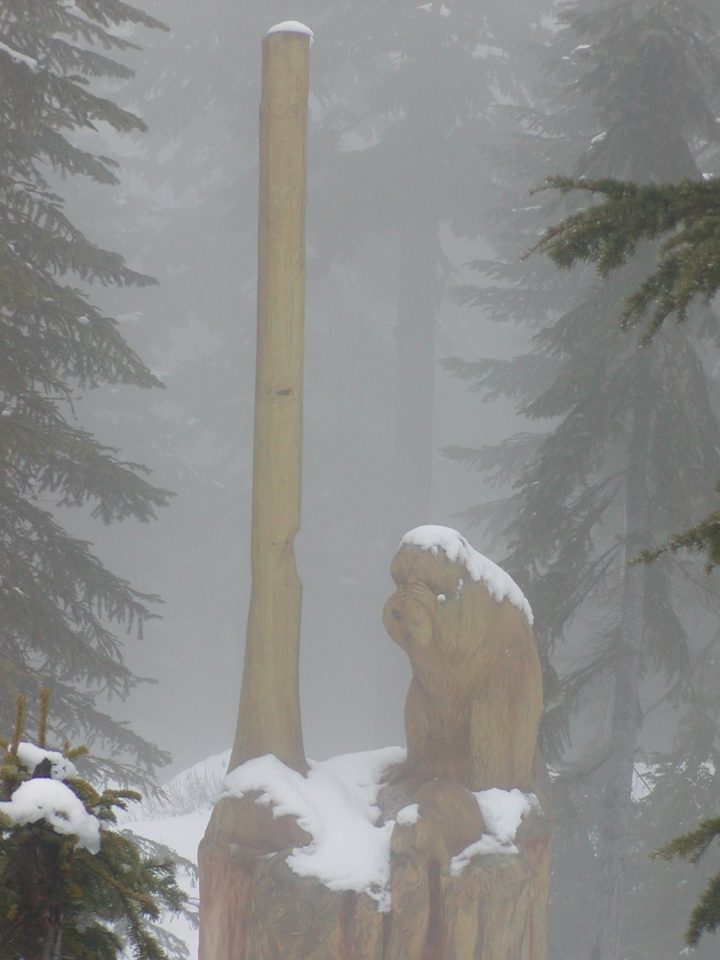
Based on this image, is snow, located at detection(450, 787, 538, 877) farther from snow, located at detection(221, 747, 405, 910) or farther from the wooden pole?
the wooden pole

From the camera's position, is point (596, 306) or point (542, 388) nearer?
point (596, 306)

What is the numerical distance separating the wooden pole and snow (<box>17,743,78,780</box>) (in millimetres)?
3455

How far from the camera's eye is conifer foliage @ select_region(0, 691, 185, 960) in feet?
6.75

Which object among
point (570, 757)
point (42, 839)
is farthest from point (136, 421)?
point (42, 839)

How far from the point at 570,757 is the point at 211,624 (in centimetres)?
928

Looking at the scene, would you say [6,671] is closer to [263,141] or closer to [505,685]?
[505,685]

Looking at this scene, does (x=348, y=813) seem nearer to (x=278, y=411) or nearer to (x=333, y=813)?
(x=333, y=813)

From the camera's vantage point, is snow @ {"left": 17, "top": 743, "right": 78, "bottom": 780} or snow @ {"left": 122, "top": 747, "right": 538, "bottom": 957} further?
snow @ {"left": 122, "top": 747, "right": 538, "bottom": 957}

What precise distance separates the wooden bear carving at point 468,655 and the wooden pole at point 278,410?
25.4 inches

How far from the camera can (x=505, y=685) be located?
5.47 meters

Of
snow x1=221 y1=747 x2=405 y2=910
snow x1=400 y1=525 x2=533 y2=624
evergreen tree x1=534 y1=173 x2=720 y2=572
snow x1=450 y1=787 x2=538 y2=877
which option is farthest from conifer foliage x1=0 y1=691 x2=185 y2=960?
snow x1=400 y1=525 x2=533 y2=624

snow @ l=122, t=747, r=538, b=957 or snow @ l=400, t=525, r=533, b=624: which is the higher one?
snow @ l=400, t=525, r=533, b=624

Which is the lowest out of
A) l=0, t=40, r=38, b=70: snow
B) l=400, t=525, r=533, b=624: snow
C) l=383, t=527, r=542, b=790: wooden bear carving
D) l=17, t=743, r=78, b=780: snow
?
l=17, t=743, r=78, b=780: snow

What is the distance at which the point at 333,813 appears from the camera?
548cm
